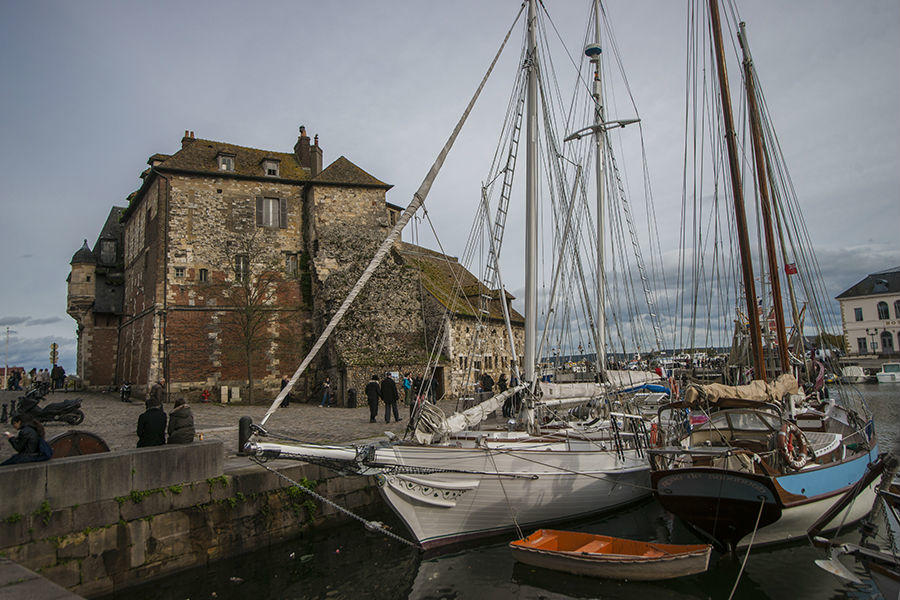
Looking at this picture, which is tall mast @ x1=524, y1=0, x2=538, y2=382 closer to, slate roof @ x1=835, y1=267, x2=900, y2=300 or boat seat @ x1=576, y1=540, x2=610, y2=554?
boat seat @ x1=576, y1=540, x2=610, y2=554

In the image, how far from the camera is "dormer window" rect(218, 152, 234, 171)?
29.9 m

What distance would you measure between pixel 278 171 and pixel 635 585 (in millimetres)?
29328

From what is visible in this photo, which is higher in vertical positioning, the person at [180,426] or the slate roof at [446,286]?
the slate roof at [446,286]

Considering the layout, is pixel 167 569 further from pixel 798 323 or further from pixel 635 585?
pixel 798 323

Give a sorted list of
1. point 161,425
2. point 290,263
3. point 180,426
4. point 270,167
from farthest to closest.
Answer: point 290,263
point 270,167
point 180,426
point 161,425

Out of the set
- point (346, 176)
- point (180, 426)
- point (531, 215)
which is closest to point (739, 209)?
point (531, 215)

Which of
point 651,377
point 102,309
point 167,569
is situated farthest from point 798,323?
point 102,309

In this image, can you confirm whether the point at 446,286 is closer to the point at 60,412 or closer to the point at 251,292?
the point at 251,292

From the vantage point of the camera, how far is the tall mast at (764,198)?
545 inches

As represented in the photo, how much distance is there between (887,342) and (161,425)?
250 ft

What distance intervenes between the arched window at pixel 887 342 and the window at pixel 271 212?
6715 centimetres

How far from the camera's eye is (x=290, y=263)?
3125 cm

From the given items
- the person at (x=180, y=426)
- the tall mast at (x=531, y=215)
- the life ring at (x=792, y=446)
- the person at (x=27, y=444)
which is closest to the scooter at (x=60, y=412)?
Result: the person at (x=180, y=426)

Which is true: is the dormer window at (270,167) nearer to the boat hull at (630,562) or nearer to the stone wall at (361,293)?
the stone wall at (361,293)
